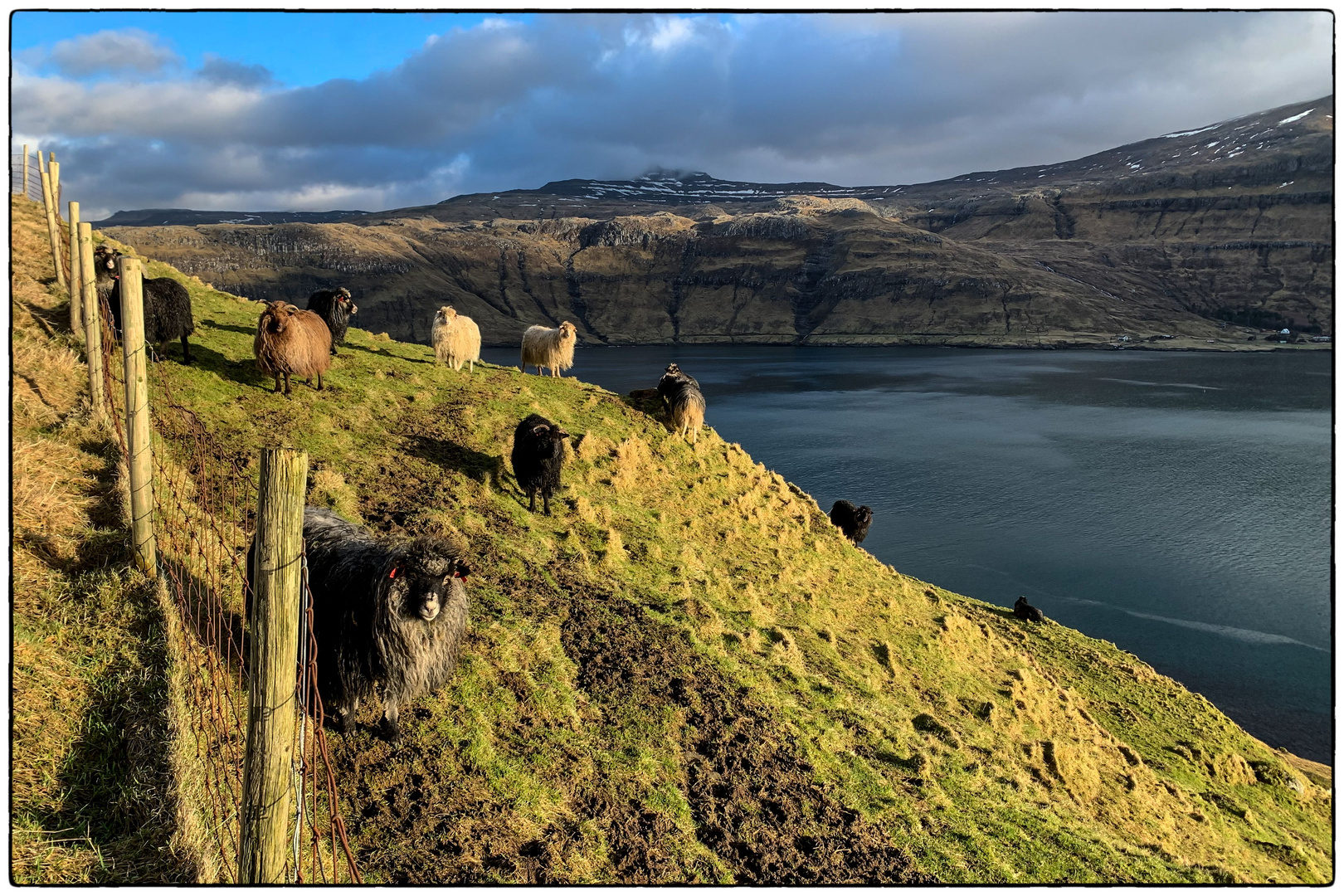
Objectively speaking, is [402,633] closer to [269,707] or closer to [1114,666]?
[269,707]

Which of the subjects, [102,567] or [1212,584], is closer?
[102,567]

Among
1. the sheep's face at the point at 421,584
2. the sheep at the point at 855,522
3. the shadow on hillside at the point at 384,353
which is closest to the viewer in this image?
the sheep's face at the point at 421,584

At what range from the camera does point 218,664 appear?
5859mm

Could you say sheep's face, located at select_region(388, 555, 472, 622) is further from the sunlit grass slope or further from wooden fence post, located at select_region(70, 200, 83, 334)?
wooden fence post, located at select_region(70, 200, 83, 334)

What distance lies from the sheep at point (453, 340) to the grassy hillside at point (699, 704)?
858mm

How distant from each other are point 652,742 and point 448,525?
4.91 m

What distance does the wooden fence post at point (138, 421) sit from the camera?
6.29 meters

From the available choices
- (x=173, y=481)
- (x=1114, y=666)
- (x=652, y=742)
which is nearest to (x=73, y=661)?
(x=173, y=481)

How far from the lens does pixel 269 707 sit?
3.41 metres

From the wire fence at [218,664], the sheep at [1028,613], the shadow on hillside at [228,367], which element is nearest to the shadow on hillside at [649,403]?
the shadow on hillside at [228,367]

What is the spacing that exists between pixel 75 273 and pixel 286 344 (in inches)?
124

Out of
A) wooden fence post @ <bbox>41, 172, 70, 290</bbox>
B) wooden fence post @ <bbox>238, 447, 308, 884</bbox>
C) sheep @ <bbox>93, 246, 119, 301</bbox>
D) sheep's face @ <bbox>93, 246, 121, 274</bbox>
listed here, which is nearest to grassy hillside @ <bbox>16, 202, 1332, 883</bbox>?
sheep @ <bbox>93, 246, 119, 301</bbox>

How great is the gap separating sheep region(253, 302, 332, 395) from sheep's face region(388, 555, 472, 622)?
9.15 metres

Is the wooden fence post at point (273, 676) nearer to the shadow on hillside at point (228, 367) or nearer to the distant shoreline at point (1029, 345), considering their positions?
the shadow on hillside at point (228, 367)
